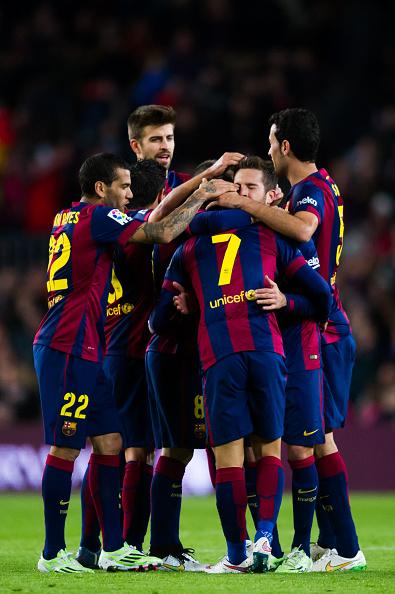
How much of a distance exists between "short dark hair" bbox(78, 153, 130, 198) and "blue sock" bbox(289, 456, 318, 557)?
1.92 meters

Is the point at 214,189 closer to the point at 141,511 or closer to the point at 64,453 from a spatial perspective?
the point at 64,453

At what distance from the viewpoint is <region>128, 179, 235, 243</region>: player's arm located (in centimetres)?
727

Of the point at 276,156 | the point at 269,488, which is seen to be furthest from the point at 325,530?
the point at 276,156

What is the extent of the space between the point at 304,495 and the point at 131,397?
1.28m

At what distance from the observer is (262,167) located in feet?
24.3

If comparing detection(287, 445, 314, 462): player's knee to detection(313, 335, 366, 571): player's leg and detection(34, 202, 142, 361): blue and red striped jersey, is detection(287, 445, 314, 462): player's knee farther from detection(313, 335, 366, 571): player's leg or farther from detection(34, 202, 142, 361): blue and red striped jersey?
detection(34, 202, 142, 361): blue and red striped jersey

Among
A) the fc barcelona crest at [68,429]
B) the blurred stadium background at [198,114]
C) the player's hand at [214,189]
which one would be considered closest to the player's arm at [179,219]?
the player's hand at [214,189]

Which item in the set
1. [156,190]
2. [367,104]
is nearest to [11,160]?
[367,104]

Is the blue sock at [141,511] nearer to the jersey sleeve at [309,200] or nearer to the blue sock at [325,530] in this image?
the blue sock at [325,530]

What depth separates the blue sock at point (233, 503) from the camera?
6.86 m

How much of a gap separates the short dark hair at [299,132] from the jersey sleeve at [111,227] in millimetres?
1073

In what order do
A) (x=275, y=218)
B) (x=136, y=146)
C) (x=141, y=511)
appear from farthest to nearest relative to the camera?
(x=136, y=146) < (x=141, y=511) < (x=275, y=218)

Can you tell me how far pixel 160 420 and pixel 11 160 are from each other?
10.2 meters

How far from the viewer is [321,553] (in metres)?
7.87
